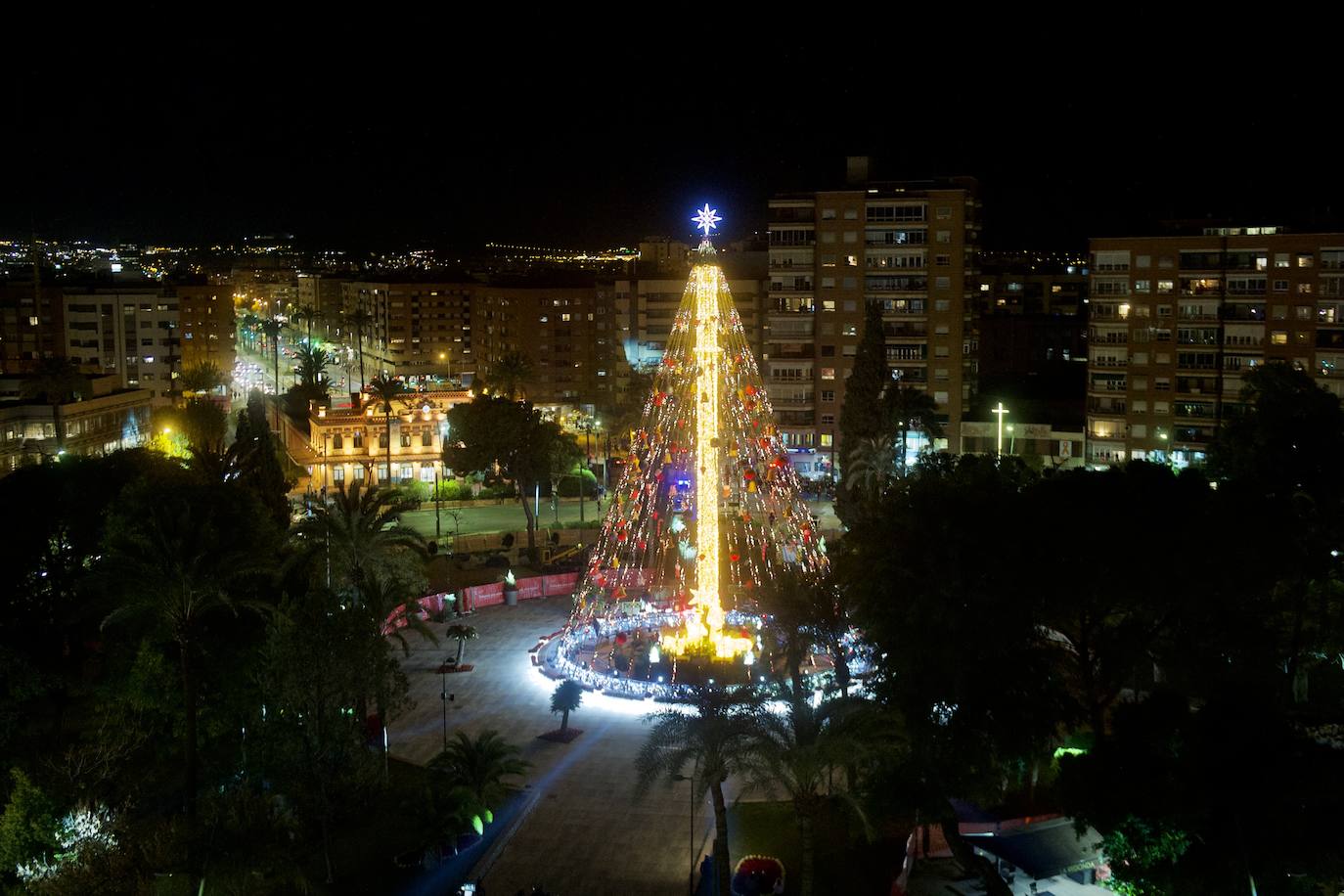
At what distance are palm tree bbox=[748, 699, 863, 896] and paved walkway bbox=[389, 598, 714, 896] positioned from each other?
2563 millimetres

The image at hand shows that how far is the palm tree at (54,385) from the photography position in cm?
6022

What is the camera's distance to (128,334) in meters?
97.9

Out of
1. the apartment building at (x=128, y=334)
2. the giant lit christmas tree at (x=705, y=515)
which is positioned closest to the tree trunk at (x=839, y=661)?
the giant lit christmas tree at (x=705, y=515)

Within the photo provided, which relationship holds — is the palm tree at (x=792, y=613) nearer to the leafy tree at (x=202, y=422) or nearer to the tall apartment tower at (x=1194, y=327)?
the tall apartment tower at (x=1194, y=327)

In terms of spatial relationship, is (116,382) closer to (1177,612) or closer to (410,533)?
(410,533)

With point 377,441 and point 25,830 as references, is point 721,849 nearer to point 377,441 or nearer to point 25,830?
point 25,830

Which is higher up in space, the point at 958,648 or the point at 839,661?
the point at 958,648

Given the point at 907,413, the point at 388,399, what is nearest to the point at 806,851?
the point at 907,413

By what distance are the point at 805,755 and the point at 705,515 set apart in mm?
12089

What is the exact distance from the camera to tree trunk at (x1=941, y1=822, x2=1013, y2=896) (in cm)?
2069

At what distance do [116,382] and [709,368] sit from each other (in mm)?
53158

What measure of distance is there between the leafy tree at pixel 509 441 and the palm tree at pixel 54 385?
64.6ft

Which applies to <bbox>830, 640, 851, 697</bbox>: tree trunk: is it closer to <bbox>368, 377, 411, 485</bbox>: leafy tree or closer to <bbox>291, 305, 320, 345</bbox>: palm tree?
<bbox>368, 377, 411, 485</bbox>: leafy tree

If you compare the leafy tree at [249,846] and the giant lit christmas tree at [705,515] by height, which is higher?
the giant lit christmas tree at [705,515]
